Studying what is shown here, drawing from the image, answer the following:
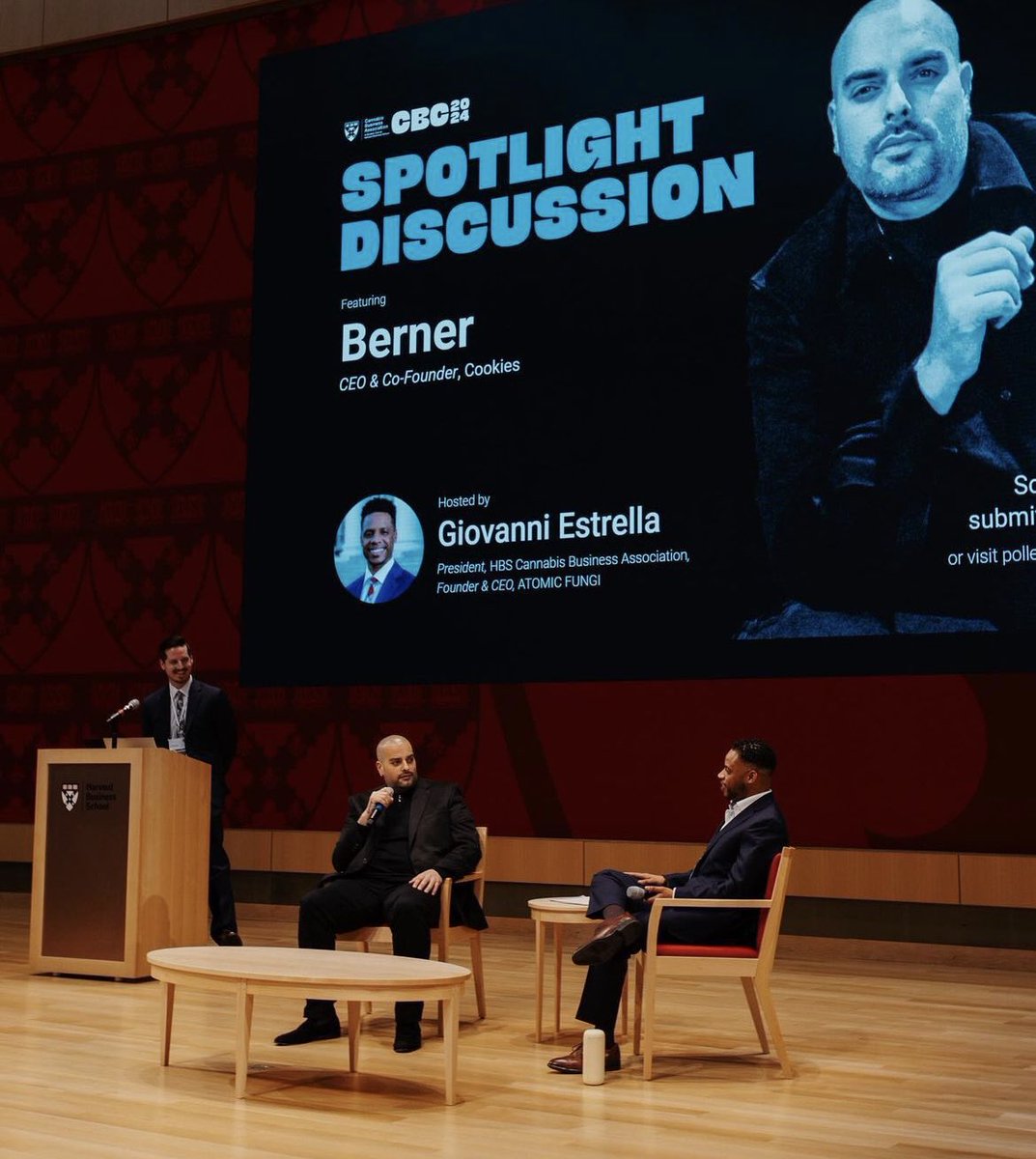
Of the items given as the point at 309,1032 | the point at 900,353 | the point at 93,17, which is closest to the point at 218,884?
the point at 309,1032

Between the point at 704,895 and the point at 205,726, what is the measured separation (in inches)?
119

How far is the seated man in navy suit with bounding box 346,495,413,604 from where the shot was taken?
809 cm

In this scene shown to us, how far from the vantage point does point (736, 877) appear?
455cm

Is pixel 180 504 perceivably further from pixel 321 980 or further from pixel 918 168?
pixel 321 980

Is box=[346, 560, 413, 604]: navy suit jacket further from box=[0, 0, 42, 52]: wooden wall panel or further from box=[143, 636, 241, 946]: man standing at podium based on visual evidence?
box=[0, 0, 42, 52]: wooden wall panel

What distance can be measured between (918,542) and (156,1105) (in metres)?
4.18

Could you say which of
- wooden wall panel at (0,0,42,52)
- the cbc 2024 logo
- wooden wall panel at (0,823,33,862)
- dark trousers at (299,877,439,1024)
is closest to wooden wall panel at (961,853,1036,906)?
dark trousers at (299,877,439,1024)

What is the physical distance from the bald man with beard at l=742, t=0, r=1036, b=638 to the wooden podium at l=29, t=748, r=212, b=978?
8.65 feet

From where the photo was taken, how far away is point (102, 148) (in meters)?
9.80

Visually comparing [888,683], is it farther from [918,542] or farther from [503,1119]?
[503,1119]

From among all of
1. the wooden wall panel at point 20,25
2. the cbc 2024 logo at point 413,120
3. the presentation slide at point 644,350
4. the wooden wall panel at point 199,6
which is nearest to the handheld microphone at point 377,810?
the presentation slide at point 644,350

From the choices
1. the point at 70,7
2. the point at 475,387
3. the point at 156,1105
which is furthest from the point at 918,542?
the point at 70,7

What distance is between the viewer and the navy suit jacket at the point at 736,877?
453 centimetres

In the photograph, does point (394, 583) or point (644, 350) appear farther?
point (394, 583)
